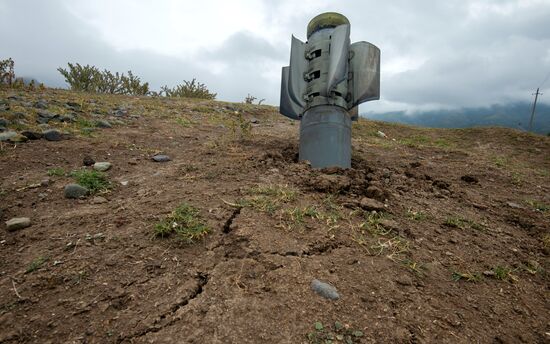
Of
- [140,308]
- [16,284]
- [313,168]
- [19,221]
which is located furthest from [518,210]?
[19,221]

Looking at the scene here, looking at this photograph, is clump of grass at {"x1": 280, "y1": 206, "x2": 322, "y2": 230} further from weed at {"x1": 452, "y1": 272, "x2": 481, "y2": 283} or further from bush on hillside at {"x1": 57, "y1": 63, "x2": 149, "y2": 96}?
bush on hillside at {"x1": 57, "y1": 63, "x2": 149, "y2": 96}

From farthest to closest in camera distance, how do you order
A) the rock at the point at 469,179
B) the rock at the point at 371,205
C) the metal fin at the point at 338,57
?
the rock at the point at 469,179 → the metal fin at the point at 338,57 → the rock at the point at 371,205

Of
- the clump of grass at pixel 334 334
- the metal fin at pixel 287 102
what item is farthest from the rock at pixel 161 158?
the clump of grass at pixel 334 334

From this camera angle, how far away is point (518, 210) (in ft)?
10.1

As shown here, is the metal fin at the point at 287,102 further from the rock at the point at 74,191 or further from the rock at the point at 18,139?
the rock at the point at 18,139

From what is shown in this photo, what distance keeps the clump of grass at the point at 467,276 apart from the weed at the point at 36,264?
7.41 feet

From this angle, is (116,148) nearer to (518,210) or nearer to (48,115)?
(48,115)

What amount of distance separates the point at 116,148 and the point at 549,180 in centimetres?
571

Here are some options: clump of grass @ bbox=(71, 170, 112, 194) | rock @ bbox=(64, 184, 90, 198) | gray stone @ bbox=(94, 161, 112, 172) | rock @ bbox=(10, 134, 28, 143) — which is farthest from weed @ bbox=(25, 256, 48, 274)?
rock @ bbox=(10, 134, 28, 143)

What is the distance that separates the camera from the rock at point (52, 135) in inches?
144

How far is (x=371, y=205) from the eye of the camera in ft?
8.30

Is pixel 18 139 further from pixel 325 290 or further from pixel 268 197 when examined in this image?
pixel 325 290

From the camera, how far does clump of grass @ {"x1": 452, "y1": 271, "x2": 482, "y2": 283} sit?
1.84m

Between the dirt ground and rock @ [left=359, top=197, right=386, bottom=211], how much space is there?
0.9 inches
